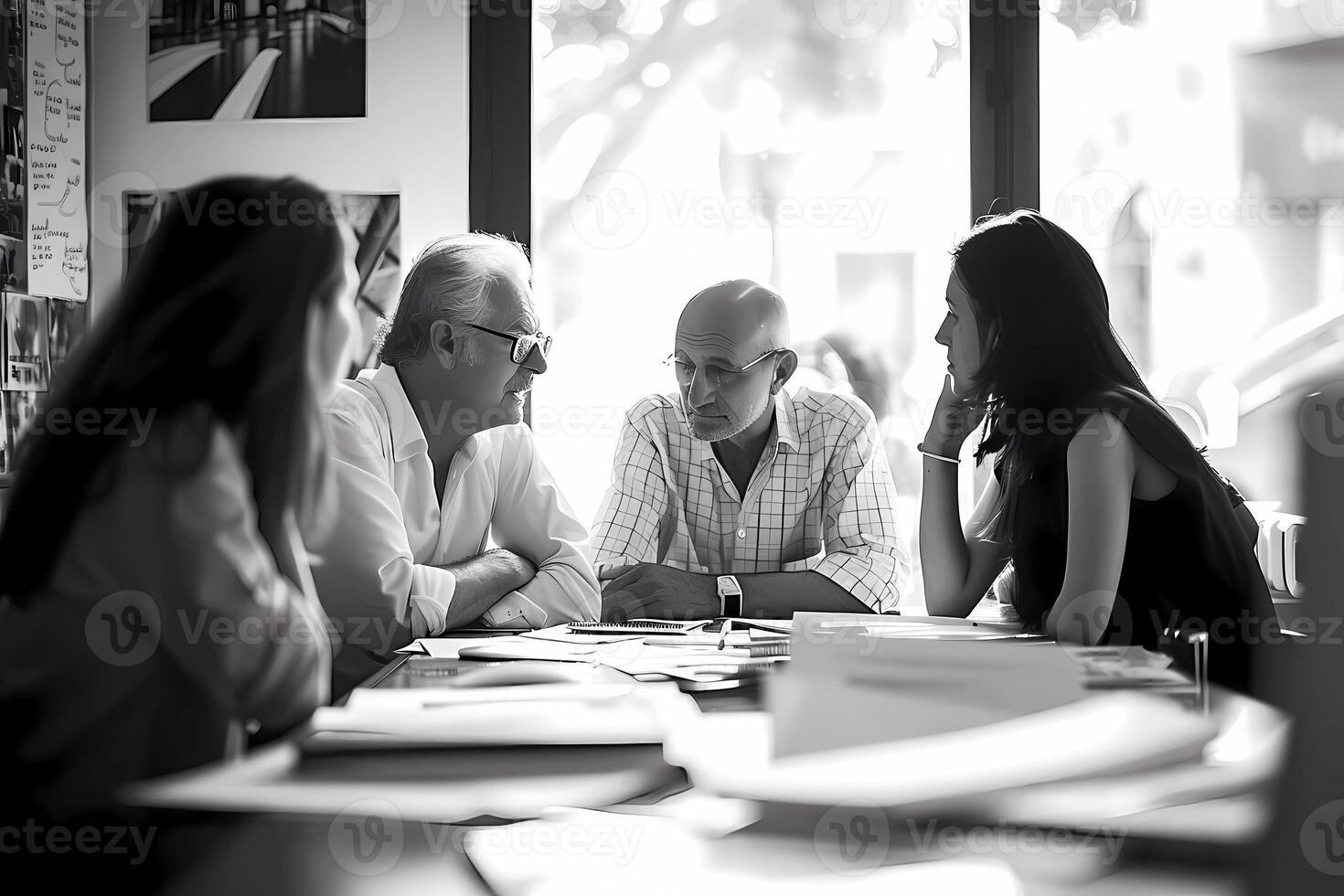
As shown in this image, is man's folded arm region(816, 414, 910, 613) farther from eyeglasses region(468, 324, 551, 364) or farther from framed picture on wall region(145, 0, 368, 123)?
framed picture on wall region(145, 0, 368, 123)

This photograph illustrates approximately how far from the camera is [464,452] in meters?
2.17

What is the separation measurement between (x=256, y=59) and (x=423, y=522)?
80.4 inches

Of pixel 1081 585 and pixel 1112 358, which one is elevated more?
pixel 1112 358

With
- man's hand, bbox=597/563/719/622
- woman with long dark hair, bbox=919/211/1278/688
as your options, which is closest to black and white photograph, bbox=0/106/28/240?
man's hand, bbox=597/563/719/622

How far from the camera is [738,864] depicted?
75cm

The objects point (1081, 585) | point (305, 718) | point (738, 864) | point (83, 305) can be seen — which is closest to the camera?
point (738, 864)

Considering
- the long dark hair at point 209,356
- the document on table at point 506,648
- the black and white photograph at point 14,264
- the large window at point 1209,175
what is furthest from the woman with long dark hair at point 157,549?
the large window at point 1209,175

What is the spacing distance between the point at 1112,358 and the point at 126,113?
315cm

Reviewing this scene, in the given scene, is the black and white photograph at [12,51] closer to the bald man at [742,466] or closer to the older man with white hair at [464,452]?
the older man with white hair at [464,452]

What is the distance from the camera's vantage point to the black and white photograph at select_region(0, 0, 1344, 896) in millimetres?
806

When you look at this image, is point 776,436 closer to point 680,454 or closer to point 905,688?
point 680,454

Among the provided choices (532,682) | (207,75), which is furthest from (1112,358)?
(207,75)

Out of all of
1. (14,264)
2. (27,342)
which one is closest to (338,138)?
(14,264)

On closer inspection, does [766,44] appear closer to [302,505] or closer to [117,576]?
[302,505]
